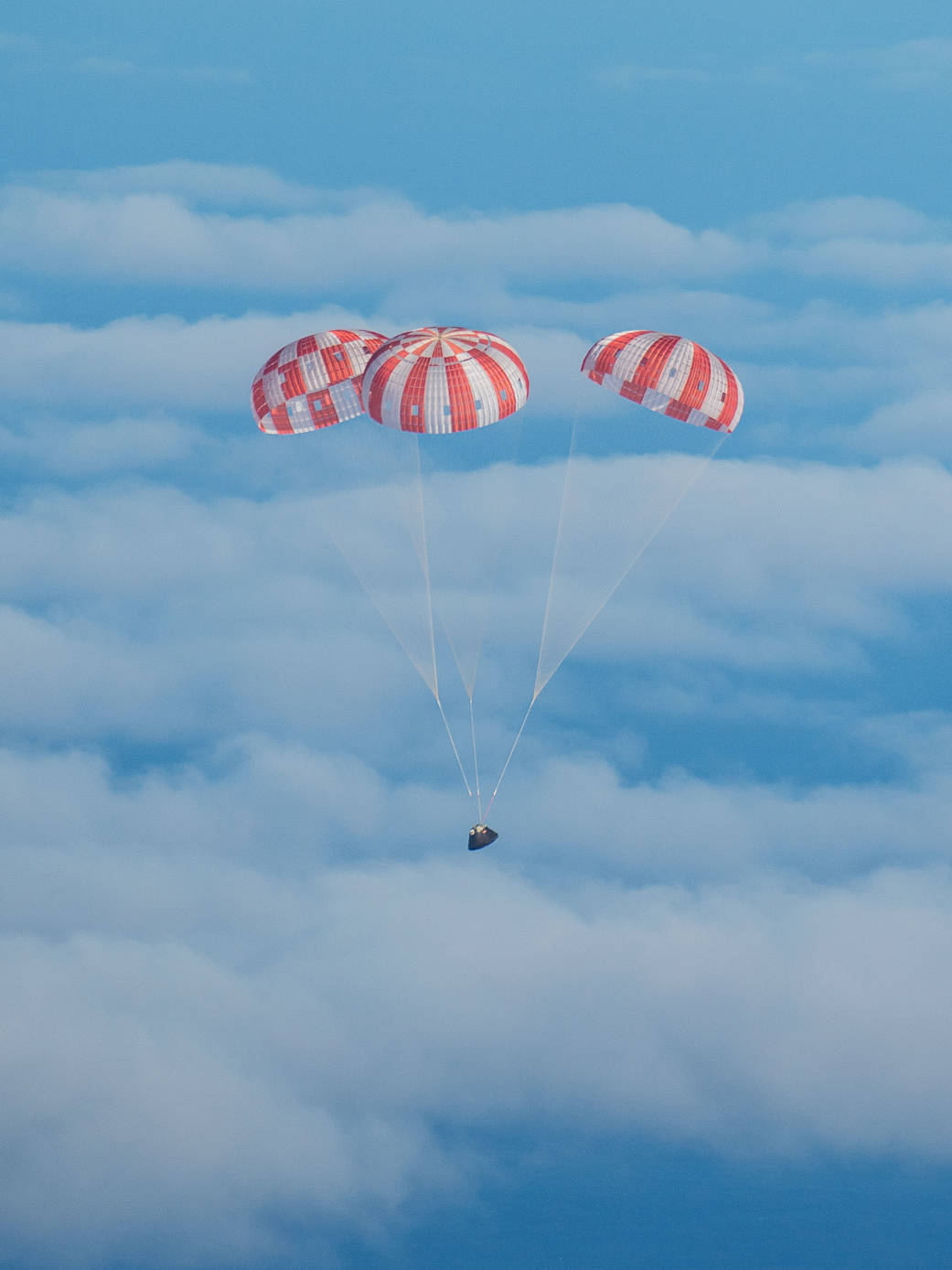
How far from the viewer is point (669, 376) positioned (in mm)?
39656

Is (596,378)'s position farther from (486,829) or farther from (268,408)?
(486,829)

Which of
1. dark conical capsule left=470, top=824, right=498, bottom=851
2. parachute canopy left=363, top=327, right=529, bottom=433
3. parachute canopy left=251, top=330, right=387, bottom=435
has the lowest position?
dark conical capsule left=470, top=824, right=498, bottom=851

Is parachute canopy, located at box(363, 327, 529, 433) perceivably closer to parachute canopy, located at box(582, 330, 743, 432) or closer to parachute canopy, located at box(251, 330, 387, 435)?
parachute canopy, located at box(251, 330, 387, 435)

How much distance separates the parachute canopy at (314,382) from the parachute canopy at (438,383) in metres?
1.82

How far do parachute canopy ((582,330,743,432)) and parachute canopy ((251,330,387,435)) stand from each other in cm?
534

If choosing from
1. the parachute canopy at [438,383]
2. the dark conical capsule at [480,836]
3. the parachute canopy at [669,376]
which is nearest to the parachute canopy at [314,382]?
the parachute canopy at [438,383]

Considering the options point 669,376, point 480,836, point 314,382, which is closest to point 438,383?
point 314,382

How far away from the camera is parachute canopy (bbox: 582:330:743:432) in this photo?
39719 millimetres

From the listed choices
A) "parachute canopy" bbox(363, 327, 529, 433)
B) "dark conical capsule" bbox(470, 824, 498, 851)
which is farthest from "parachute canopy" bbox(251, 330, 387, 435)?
"dark conical capsule" bbox(470, 824, 498, 851)

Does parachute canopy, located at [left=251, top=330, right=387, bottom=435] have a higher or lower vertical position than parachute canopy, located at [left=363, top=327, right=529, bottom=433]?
higher

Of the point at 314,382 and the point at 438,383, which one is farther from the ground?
the point at 314,382

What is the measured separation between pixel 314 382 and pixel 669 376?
8043 millimetres

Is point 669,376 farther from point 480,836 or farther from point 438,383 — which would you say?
point 480,836

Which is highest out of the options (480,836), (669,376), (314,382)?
(314,382)
